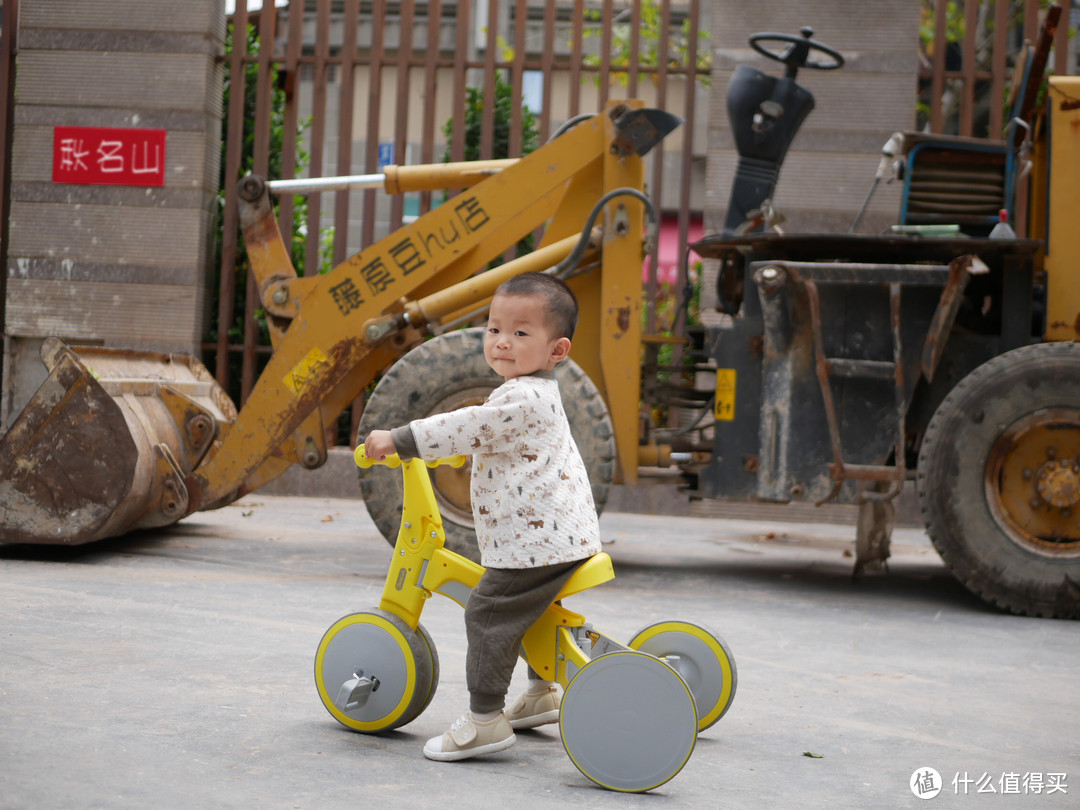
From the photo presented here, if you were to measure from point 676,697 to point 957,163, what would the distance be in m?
4.01

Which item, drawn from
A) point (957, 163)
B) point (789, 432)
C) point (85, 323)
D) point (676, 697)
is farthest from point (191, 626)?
point (85, 323)

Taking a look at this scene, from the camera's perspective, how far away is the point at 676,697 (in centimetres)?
243

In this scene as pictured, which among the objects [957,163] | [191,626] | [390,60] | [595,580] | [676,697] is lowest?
[191,626]

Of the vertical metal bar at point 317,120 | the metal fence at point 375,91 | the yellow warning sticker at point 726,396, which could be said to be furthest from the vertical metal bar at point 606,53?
the yellow warning sticker at point 726,396

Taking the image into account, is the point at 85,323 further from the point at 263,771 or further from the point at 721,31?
the point at 263,771

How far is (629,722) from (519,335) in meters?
0.89

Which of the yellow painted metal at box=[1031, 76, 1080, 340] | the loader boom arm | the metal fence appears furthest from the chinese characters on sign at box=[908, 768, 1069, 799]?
the metal fence

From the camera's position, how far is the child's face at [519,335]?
8.61 ft

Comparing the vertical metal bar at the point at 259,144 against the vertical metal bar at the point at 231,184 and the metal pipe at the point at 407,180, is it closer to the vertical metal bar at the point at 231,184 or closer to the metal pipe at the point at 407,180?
the vertical metal bar at the point at 231,184

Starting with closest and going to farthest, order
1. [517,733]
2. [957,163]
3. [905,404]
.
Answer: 1. [517,733]
2. [905,404]
3. [957,163]

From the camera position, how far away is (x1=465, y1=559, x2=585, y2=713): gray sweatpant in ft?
8.57

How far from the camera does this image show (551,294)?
8.62ft

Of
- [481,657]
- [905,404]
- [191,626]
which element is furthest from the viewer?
[905,404]

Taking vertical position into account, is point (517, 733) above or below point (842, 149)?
below
